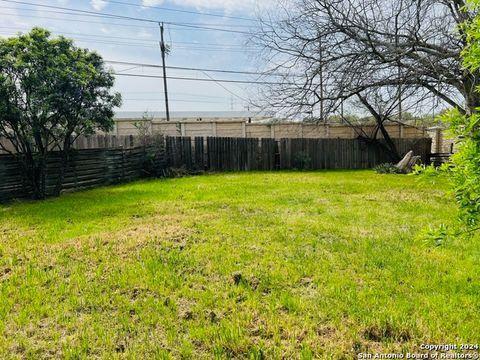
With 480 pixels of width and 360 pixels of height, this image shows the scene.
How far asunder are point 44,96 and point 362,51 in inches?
258

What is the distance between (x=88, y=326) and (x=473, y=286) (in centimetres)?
255

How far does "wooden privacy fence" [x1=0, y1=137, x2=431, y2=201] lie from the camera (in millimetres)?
7297

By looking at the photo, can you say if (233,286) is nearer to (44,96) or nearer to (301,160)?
(44,96)

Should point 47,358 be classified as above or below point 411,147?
below

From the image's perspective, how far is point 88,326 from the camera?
2016 millimetres

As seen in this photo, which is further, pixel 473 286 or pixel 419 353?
pixel 473 286

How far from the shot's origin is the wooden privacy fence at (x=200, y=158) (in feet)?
23.9

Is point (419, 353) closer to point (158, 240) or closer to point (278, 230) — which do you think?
point (278, 230)

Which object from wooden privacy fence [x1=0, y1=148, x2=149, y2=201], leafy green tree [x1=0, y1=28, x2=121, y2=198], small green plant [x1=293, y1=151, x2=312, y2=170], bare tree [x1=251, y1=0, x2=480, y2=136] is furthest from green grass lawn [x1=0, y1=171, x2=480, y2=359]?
small green plant [x1=293, y1=151, x2=312, y2=170]

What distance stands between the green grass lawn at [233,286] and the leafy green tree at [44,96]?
7.76 ft

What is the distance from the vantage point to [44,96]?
6.31m

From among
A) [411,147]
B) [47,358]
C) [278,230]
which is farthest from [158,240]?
[411,147]

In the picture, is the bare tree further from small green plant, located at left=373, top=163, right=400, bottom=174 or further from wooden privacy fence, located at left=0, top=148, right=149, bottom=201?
wooden privacy fence, located at left=0, top=148, right=149, bottom=201

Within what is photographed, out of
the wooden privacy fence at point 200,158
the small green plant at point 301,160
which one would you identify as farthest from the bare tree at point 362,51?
the small green plant at point 301,160
